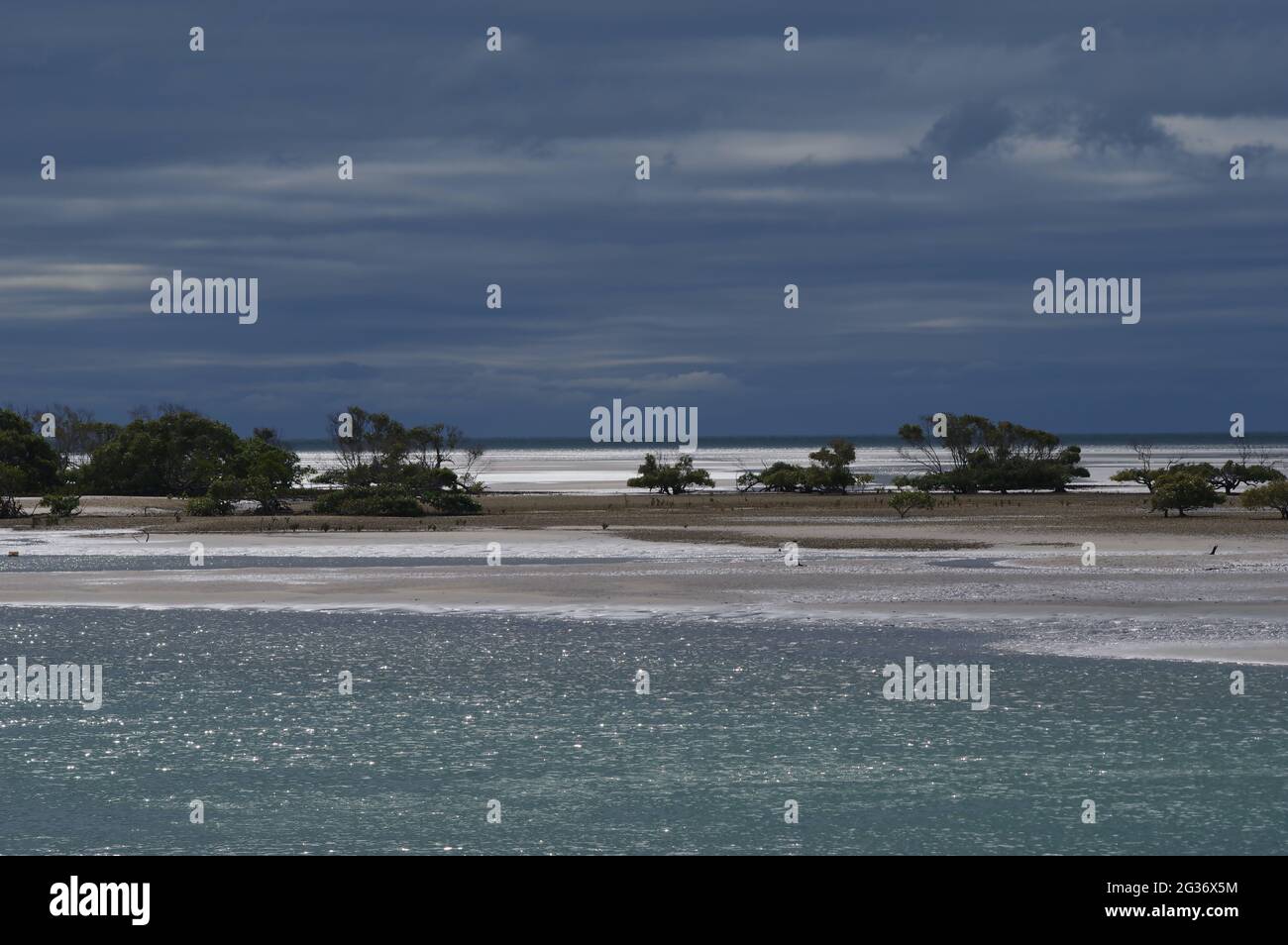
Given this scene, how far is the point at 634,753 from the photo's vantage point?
58.7ft

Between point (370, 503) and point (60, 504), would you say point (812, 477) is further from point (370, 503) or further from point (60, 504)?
point (60, 504)

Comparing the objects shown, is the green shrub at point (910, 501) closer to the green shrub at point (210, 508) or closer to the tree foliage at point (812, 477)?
the tree foliage at point (812, 477)

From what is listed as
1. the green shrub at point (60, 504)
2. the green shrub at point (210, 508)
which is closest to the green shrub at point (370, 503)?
the green shrub at point (210, 508)

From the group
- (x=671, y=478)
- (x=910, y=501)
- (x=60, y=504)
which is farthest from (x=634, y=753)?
(x=671, y=478)

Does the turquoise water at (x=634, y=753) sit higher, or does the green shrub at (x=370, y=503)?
the green shrub at (x=370, y=503)

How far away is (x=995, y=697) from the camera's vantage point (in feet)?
69.5

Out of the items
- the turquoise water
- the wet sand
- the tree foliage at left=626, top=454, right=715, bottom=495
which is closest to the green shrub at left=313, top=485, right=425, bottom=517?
the wet sand

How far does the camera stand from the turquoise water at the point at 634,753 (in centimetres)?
1453

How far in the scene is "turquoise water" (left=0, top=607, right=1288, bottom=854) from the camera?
47.7 ft
